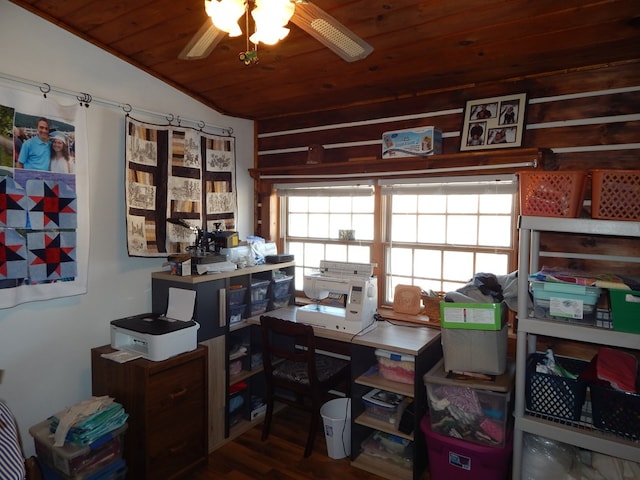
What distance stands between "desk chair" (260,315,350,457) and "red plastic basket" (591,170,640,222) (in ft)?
5.47

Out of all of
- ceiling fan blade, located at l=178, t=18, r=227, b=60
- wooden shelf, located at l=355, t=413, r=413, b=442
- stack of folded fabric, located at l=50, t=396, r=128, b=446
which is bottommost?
wooden shelf, located at l=355, t=413, r=413, b=442

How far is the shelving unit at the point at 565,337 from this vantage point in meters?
1.83

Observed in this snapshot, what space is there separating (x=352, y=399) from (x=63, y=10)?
2.84 metres

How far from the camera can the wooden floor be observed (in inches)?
103

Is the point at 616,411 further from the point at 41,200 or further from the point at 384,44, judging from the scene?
the point at 41,200

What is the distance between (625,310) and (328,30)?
66.5 inches

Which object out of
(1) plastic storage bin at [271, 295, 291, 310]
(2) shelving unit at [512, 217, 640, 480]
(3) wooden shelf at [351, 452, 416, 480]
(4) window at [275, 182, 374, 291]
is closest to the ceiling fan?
(2) shelving unit at [512, 217, 640, 480]

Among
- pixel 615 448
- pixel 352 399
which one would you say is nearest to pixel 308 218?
pixel 352 399

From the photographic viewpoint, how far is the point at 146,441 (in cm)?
234

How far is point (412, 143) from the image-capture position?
2.94 meters

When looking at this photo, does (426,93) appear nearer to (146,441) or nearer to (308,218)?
(308,218)

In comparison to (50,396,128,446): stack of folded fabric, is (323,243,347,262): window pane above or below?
above

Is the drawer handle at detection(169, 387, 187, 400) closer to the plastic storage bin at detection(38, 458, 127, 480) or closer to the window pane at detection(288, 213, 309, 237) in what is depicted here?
the plastic storage bin at detection(38, 458, 127, 480)

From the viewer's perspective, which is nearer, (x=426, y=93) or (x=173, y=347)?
(x=173, y=347)
